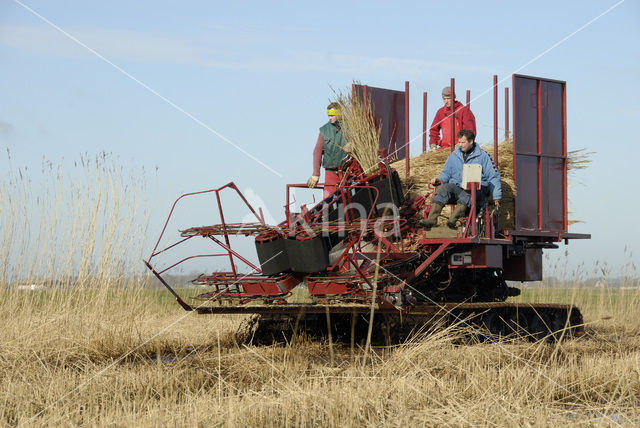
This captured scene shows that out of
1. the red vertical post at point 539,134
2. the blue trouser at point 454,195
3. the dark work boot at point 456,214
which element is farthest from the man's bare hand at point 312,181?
the red vertical post at point 539,134

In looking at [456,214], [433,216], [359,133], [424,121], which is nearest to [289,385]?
[433,216]

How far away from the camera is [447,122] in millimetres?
11688

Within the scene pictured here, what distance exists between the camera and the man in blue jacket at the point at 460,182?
9.78 metres

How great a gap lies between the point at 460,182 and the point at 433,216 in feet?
1.86

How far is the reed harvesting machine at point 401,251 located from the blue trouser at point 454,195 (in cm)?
12

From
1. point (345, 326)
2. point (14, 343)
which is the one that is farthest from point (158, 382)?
point (345, 326)

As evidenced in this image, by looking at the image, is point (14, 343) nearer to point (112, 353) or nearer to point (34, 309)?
point (112, 353)

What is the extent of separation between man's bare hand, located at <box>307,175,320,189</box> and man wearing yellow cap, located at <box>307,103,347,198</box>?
0.11 meters

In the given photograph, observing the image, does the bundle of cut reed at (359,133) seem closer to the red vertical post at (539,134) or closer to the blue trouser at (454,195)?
the blue trouser at (454,195)

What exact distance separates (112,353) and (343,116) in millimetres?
4378

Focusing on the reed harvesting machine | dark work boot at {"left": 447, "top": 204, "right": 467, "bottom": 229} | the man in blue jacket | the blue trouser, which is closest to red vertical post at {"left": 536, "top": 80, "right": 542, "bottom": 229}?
the reed harvesting machine

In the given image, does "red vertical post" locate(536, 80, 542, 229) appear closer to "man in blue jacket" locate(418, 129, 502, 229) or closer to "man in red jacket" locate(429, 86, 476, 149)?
"man in red jacket" locate(429, 86, 476, 149)

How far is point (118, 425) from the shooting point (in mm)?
5086

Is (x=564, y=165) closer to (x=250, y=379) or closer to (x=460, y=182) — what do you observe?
(x=460, y=182)
